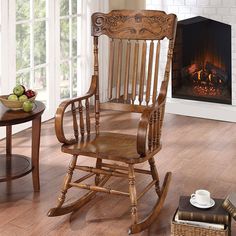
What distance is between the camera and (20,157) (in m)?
3.75

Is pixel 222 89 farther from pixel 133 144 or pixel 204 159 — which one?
pixel 133 144

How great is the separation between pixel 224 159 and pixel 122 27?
1.50 metres

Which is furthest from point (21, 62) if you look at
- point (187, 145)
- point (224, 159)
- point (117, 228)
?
point (117, 228)

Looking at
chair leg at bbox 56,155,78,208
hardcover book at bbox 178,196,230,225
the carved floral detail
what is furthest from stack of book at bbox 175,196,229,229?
the carved floral detail

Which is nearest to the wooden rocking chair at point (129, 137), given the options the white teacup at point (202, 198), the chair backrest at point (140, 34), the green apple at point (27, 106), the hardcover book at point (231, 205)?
the chair backrest at point (140, 34)

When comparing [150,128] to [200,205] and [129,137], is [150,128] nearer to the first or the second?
[129,137]

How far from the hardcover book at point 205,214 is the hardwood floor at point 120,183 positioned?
0.27 metres

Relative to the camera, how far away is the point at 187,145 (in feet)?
15.6

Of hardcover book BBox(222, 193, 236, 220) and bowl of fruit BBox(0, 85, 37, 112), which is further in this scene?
bowl of fruit BBox(0, 85, 37, 112)

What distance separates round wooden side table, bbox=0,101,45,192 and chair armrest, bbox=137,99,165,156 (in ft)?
2.29

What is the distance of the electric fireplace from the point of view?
5.81 meters

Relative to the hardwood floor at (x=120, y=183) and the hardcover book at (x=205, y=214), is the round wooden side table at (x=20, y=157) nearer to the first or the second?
the hardwood floor at (x=120, y=183)

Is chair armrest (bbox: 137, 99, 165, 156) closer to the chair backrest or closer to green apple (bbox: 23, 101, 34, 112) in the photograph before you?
the chair backrest

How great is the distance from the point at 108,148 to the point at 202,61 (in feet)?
9.90
